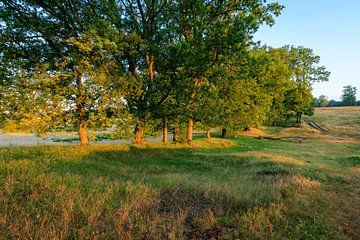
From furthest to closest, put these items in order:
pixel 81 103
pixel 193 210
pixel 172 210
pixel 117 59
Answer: pixel 117 59
pixel 81 103
pixel 193 210
pixel 172 210

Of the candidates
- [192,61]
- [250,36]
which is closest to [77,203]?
[192,61]

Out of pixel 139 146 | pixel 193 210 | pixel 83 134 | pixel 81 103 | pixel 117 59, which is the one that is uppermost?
pixel 117 59

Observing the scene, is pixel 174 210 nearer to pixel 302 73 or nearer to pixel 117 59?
pixel 117 59

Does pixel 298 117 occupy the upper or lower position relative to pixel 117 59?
lower

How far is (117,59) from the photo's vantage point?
15.4m

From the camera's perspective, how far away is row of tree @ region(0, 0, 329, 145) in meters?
11.2

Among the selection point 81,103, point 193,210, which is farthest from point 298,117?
point 193,210

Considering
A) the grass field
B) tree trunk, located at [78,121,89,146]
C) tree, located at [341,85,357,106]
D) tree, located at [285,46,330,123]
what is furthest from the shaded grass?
tree, located at [341,85,357,106]

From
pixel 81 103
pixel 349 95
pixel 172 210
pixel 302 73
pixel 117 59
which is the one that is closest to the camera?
pixel 172 210

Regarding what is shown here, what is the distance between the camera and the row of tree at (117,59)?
11.2 m

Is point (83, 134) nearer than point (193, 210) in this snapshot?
No

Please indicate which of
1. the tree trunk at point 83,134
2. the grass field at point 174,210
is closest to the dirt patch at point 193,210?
the grass field at point 174,210

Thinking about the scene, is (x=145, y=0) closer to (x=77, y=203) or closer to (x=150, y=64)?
(x=150, y=64)

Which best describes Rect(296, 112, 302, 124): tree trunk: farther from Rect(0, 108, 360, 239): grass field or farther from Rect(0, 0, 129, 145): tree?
Rect(0, 0, 129, 145): tree
